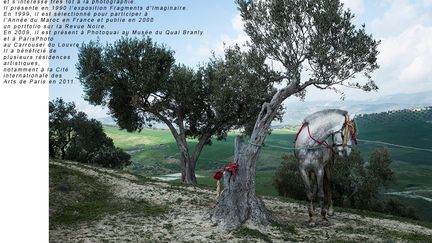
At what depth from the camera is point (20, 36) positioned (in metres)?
13.7

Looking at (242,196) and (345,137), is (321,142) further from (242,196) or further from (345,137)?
(242,196)

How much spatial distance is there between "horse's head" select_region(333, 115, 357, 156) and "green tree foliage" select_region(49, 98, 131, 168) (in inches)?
2087

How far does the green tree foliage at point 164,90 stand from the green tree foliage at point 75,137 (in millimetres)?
22871

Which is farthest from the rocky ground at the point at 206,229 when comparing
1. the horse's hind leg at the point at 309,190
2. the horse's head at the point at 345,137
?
the horse's head at the point at 345,137

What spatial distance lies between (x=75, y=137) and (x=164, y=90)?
29299mm

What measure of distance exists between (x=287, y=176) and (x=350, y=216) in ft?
A: 92.6

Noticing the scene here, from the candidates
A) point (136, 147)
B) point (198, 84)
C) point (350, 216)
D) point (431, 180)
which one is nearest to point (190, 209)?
point (350, 216)

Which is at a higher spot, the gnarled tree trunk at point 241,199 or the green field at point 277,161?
the gnarled tree trunk at point 241,199

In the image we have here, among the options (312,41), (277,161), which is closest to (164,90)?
(312,41)

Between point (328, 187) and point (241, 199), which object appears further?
point (328, 187)

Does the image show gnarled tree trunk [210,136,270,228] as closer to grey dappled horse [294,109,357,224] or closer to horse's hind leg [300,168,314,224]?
horse's hind leg [300,168,314,224]

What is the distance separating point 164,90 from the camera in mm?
42469

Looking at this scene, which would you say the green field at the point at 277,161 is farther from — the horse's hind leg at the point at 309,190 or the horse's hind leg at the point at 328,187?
the horse's hind leg at the point at 309,190

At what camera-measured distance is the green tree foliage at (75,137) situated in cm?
6450
